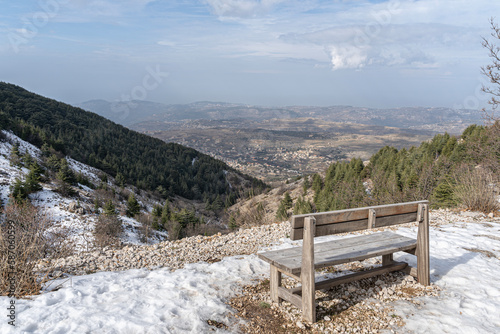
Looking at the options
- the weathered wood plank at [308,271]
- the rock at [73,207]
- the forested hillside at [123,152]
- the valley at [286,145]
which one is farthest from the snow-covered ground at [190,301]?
the valley at [286,145]

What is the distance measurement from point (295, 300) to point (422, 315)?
159 centimetres

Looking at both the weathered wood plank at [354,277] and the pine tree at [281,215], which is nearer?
the weathered wood plank at [354,277]

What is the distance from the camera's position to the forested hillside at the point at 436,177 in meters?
9.73

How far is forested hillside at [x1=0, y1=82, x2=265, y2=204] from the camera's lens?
136ft

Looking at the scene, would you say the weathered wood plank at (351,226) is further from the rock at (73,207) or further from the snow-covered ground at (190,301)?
the rock at (73,207)

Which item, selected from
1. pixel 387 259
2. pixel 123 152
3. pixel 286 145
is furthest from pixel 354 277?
pixel 286 145

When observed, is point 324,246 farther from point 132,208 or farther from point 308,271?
point 132,208

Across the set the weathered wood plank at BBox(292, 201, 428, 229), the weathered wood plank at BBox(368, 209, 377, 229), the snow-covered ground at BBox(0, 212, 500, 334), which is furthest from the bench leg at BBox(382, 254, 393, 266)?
the weathered wood plank at BBox(368, 209, 377, 229)

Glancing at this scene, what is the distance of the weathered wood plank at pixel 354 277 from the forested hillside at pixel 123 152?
36.1 metres

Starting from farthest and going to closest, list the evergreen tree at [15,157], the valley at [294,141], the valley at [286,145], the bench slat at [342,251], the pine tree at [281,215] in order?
the valley at [294,141]
the valley at [286,145]
the evergreen tree at [15,157]
the pine tree at [281,215]
the bench slat at [342,251]

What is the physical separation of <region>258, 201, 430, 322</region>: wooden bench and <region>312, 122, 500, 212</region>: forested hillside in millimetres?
6229

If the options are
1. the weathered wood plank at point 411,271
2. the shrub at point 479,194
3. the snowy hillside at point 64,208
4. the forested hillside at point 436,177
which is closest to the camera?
the weathered wood plank at point 411,271

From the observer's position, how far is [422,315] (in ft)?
12.5

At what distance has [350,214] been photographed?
12.2 ft
